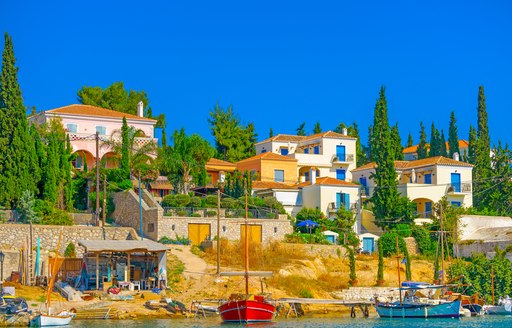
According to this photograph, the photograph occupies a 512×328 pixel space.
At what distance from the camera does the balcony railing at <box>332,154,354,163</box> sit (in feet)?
310

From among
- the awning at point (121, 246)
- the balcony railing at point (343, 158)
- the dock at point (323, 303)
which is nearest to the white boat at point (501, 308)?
the dock at point (323, 303)

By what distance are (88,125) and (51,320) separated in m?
39.5

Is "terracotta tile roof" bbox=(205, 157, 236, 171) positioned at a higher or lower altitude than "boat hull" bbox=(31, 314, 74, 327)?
higher

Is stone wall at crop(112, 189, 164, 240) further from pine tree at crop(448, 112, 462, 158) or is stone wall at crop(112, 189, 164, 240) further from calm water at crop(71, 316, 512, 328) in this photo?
pine tree at crop(448, 112, 462, 158)

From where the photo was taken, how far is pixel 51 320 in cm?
4750

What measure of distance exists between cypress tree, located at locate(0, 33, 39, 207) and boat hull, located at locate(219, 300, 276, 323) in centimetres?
2188

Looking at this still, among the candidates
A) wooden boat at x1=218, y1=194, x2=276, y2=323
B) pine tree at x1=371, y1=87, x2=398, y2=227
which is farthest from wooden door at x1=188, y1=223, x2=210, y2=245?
pine tree at x1=371, y1=87, x2=398, y2=227

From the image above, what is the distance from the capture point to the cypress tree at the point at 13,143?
65812 mm

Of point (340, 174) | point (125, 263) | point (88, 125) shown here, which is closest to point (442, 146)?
point (340, 174)

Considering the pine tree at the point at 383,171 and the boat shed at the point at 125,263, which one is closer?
the boat shed at the point at 125,263

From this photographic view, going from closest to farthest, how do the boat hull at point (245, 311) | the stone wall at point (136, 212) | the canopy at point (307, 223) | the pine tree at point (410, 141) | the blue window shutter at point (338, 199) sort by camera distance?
the boat hull at point (245, 311)
the stone wall at point (136, 212)
the canopy at point (307, 223)
the blue window shutter at point (338, 199)
the pine tree at point (410, 141)

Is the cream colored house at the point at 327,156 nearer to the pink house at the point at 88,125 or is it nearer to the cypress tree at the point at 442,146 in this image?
the pink house at the point at 88,125

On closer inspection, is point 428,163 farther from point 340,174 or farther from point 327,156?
point 327,156

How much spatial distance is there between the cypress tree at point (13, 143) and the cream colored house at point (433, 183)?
3365 centimetres
